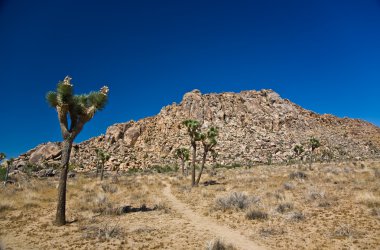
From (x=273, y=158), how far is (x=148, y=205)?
5767cm

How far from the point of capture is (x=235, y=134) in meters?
85.6

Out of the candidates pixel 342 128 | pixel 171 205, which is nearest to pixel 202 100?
pixel 342 128

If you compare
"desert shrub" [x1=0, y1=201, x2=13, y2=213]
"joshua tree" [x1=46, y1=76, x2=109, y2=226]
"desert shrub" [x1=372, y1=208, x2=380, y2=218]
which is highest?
"joshua tree" [x1=46, y1=76, x2=109, y2=226]

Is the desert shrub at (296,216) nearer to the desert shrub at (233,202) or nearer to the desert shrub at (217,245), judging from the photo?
the desert shrub at (233,202)

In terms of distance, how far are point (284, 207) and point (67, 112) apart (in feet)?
37.8

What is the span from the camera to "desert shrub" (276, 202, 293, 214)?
46.4 feet

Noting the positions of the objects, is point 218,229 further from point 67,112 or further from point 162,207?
point 67,112

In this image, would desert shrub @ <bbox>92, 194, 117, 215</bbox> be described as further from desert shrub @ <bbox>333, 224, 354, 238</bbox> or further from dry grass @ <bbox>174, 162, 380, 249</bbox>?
desert shrub @ <bbox>333, 224, 354, 238</bbox>

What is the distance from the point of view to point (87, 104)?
13797 millimetres

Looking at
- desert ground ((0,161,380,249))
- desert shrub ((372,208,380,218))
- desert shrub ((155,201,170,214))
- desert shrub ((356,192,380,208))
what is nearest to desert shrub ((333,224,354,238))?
desert ground ((0,161,380,249))

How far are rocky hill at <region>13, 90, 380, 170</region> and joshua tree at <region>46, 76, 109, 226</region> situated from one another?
2223 inches

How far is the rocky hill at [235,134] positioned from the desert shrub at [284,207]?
175 feet

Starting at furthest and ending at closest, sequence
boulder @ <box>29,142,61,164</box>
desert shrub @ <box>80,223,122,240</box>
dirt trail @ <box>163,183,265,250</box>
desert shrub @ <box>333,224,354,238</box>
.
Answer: boulder @ <box>29,142,61,164</box> → desert shrub @ <box>80,223,122,240</box> → desert shrub @ <box>333,224,354,238</box> → dirt trail @ <box>163,183,265,250</box>

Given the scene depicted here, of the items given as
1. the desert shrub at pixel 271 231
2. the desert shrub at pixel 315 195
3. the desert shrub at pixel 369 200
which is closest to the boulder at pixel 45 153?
the desert shrub at pixel 315 195
